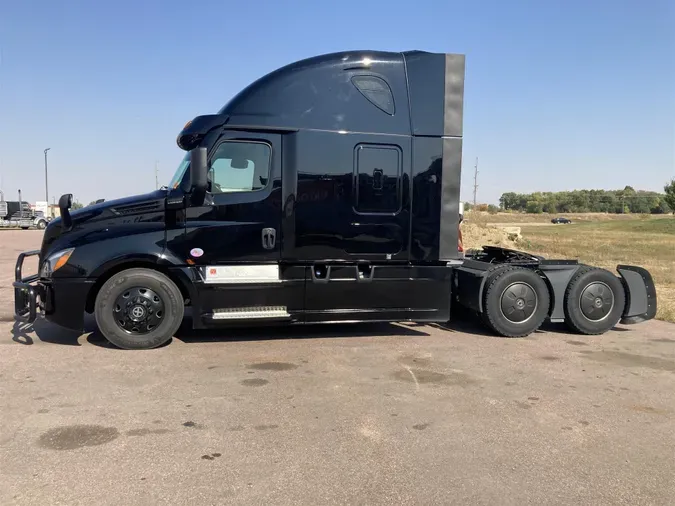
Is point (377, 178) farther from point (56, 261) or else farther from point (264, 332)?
point (56, 261)

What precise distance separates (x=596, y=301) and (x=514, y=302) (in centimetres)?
125

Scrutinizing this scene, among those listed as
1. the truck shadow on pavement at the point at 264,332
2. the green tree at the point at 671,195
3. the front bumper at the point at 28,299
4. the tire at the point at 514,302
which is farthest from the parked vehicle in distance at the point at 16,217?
the green tree at the point at 671,195

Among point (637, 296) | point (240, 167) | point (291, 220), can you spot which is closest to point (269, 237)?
point (291, 220)

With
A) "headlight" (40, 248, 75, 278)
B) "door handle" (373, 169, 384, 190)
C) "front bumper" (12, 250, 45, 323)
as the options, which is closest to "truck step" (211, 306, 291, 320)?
"headlight" (40, 248, 75, 278)

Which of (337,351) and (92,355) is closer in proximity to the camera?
(92,355)

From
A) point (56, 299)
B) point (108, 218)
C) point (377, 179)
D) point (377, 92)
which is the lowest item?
point (56, 299)

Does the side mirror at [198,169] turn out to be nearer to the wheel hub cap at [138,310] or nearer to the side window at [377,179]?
the wheel hub cap at [138,310]

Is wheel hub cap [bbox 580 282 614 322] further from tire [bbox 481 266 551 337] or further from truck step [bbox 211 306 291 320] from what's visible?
truck step [bbox 211 306 291 320]

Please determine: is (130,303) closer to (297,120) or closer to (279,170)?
(279,170)

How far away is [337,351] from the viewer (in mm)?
6250

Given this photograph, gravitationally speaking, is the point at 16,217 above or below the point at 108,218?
below

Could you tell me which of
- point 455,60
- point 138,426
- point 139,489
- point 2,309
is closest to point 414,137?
point 455,60

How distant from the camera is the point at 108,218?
19.7 ft

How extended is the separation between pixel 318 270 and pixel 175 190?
196cm
